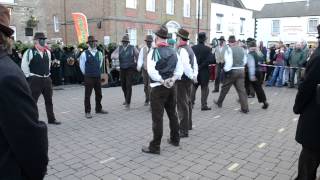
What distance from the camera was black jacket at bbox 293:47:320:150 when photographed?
3.34m

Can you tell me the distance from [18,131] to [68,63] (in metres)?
12.8

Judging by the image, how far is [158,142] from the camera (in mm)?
5477

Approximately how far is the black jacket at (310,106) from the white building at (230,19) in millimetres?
32490

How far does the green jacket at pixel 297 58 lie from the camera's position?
45.0 ft

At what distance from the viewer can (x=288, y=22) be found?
39.2 meters

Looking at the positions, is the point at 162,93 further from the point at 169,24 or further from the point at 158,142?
the point at 169,24

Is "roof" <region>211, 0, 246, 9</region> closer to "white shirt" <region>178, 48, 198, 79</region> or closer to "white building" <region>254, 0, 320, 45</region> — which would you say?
"white building" <region>254, 0, 320, 45</region>

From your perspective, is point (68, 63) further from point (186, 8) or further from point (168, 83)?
point (186, 8)

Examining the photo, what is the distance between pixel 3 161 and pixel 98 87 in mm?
6529

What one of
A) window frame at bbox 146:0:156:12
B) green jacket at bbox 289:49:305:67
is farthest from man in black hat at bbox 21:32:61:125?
window frame at bbox 146:0:156:12

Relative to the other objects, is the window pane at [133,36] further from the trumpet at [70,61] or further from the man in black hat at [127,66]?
the man in black hat at [127,66]

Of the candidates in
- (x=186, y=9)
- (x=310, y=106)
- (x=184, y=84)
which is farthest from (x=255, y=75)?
(x=186, y=9)

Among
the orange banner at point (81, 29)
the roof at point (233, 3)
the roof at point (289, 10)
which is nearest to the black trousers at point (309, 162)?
the orange banner at point (81, 29)

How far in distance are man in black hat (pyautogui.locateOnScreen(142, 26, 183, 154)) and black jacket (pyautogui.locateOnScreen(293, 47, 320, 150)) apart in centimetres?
234
